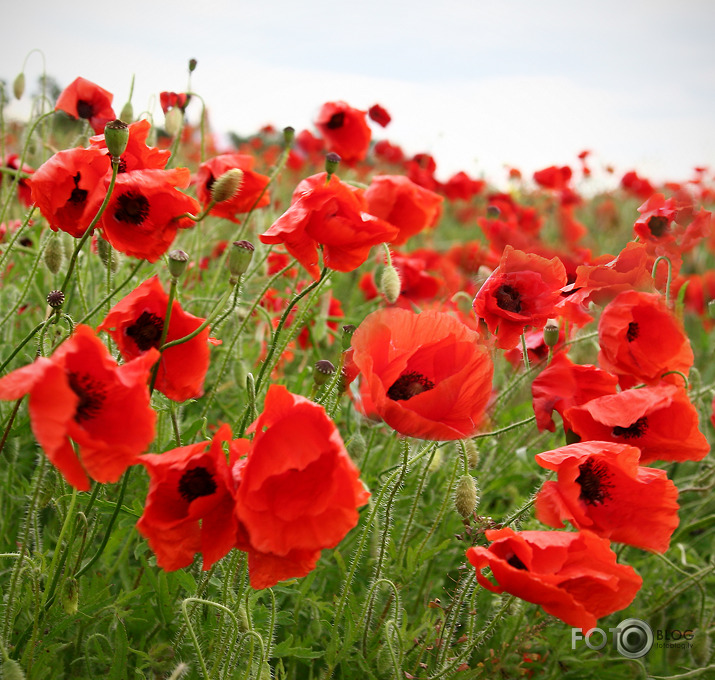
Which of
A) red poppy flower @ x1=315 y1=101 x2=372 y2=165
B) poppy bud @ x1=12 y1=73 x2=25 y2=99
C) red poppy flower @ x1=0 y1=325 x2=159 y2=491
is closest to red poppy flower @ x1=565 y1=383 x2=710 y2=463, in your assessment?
red poppy flower @ x1=0 y1=325 x2=159 y2=491

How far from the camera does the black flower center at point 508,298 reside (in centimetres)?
133

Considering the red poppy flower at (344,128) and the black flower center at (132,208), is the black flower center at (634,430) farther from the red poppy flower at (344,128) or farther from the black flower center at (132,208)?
the red poppy flower at (344,128)

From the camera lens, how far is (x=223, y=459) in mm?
853

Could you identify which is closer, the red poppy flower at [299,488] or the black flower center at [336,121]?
the red poppy flower at [299,488]

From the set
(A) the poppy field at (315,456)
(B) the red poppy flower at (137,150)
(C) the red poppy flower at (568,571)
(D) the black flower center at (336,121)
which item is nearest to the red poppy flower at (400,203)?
(A) the poppy field at (315,456)

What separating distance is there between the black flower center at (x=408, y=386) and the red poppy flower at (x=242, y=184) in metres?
0.79

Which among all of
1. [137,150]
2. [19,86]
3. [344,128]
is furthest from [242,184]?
[344,128]

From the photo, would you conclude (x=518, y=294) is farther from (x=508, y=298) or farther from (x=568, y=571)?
(x=568, y=571)

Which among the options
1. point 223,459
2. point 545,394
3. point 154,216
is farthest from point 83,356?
point 545,394

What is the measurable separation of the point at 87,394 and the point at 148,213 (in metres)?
0.49

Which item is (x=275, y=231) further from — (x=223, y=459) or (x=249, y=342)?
(x=249, y=342)

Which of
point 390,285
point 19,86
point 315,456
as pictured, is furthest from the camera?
point 19,86

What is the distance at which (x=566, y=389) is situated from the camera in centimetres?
128

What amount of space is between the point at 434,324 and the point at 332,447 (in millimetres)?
337
